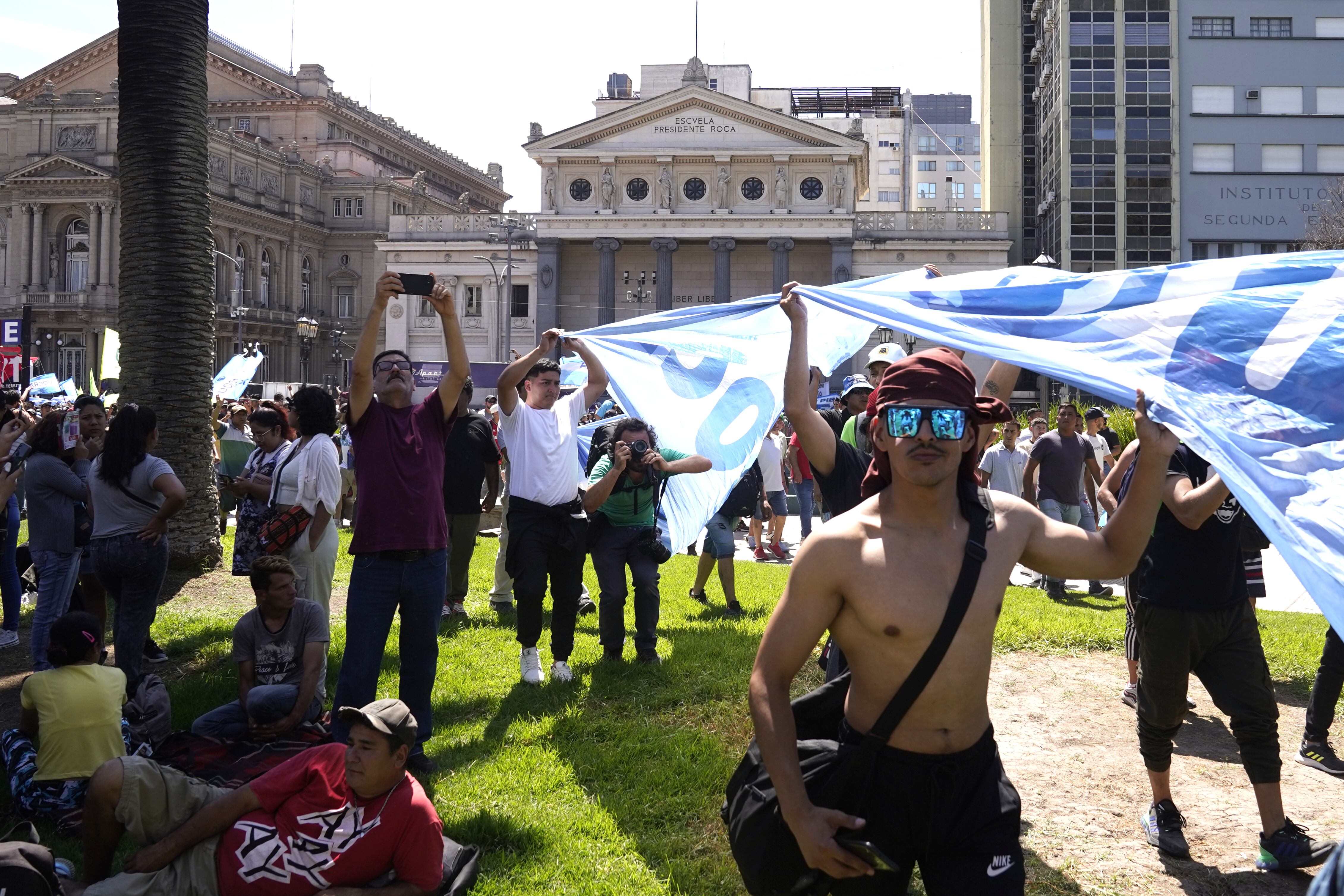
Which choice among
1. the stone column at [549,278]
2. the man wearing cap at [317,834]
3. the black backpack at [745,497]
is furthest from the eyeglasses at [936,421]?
the stone column at [549,278]

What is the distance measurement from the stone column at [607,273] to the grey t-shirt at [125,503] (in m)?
50.0

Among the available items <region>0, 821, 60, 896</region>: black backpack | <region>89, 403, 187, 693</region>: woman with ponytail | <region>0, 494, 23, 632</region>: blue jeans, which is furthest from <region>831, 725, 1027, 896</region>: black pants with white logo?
<region>0, 494, 23, 632</region>: blue jeans

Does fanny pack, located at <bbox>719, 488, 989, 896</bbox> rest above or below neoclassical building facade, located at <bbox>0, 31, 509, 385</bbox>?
below

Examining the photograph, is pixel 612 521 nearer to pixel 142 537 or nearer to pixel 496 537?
pixel 142 537

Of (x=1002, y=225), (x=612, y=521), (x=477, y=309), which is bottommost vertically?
(x=612, y=521)

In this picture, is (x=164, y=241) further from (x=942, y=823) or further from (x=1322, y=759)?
(x=1322, y=759)

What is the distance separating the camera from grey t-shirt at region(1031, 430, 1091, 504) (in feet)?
37.3

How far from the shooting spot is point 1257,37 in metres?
52.0

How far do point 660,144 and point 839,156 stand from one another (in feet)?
30.3

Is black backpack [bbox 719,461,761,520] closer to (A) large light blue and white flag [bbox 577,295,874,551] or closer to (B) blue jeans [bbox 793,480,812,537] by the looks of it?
(B) blue jeans [bbox 793,480,812,537]

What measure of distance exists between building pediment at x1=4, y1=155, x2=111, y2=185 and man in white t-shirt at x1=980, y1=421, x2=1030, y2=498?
6524 centimetres

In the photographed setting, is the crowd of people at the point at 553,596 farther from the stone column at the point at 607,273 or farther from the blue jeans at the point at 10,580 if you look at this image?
the stone column at the point at 607,273

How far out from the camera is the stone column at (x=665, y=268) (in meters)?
55.8

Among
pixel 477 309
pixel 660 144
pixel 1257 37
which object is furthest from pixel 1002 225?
pixel 477 309
